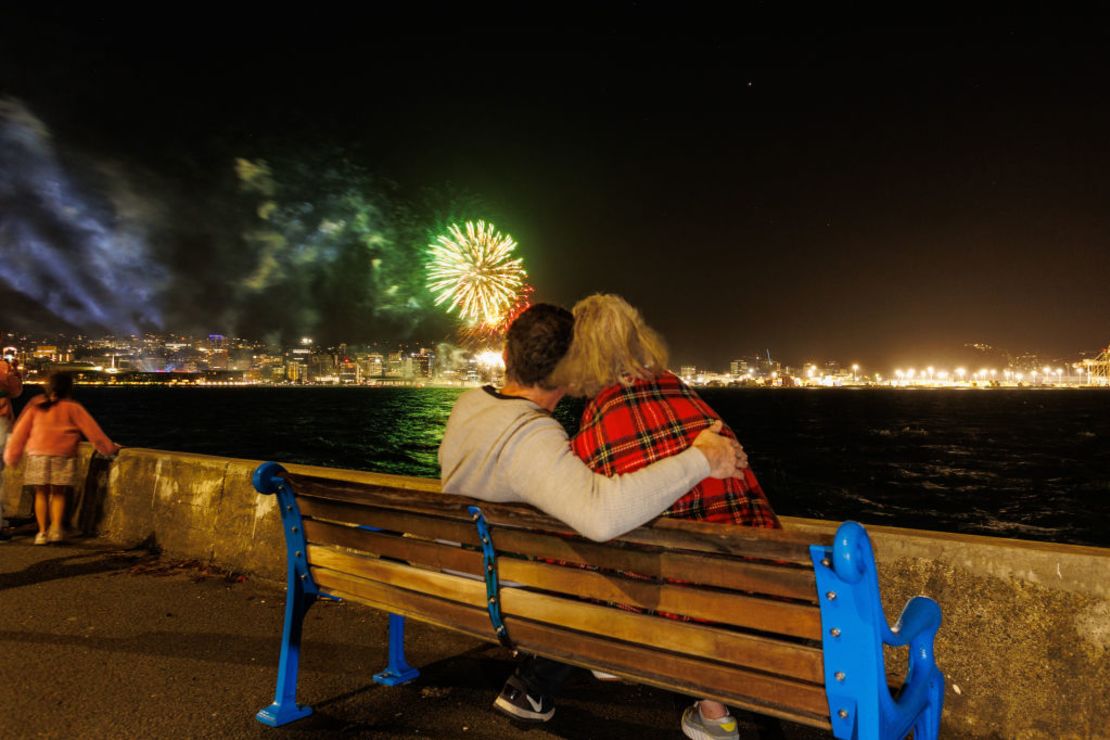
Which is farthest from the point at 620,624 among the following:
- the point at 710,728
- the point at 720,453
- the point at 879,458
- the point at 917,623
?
the point at 879,458

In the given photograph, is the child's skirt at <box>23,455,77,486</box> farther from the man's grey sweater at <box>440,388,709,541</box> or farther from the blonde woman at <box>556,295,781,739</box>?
the blonde woman at <box>556,295,781,739</box>

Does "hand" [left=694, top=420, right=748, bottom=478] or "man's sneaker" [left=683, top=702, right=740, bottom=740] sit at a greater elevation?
"hand" [left=694, top=420, right=748, bottom=478]

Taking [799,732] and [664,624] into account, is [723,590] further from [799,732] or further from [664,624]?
[799,732]

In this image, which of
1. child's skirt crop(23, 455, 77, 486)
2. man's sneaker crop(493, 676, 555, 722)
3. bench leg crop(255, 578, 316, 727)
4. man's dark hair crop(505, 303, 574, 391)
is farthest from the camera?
child's skirt crop(23, 455, 77, 486)

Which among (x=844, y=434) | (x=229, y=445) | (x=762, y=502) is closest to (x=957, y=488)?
(x=844, y=434)

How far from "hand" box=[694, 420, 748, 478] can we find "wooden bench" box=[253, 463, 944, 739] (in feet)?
0.92

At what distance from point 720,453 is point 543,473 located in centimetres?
56

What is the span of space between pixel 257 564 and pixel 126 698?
1.88 metres

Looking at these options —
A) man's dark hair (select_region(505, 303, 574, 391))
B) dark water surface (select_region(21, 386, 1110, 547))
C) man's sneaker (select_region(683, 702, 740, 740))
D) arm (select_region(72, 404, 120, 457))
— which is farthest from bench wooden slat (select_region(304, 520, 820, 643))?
dark water surface (select_region(21, 386, 1110, 547))

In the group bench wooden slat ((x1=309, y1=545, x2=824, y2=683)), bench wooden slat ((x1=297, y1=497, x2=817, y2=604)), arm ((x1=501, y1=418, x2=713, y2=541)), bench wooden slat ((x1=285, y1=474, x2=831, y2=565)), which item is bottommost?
bench wooden slat ((x1=309, y1=545, x2=824, y2=683))

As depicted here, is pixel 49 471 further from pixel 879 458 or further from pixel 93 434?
pixel 879 458

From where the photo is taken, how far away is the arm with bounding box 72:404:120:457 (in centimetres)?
623

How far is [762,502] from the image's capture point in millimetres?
2459

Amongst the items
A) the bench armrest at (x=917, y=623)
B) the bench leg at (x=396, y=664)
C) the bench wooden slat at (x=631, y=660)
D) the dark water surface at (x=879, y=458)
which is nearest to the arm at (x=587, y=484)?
the bench wooden slat at (x=631, y=660)
